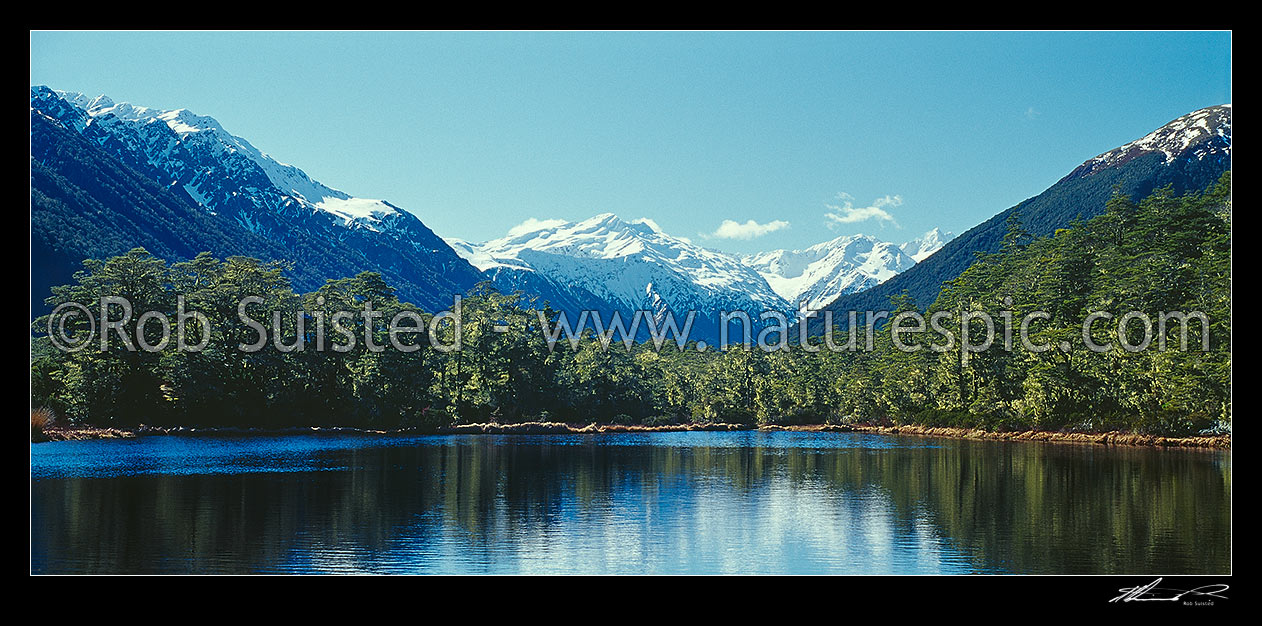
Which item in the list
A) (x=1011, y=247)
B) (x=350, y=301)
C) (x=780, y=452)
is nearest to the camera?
(x=780, y=452)

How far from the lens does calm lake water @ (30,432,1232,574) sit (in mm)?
17109

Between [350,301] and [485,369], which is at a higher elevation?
[350,301]

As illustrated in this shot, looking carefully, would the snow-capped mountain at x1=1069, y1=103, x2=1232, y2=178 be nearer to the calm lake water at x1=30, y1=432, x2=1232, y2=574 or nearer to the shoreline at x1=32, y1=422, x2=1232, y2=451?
the shoreline at x1=32, y1=422, x2=1232, y2=451

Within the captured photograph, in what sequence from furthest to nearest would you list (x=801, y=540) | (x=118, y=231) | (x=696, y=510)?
(x=118, y=231)
(x=696, y=510)
(x=801, y=540)

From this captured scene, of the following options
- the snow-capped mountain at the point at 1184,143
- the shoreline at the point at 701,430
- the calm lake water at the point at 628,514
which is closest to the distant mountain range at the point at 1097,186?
the snow-capped mountain at the point at 1184,143

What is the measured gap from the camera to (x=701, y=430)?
79.3 m

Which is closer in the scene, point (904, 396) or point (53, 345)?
point (53, 345)

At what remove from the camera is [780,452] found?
4644 cm
